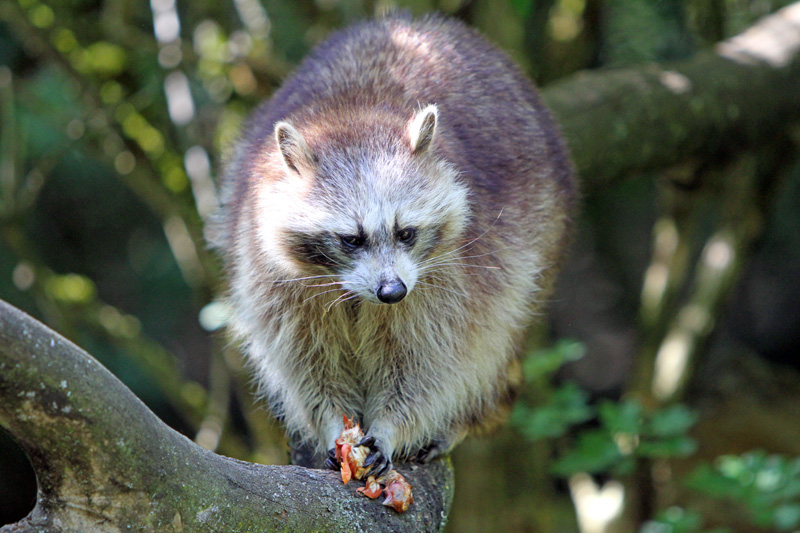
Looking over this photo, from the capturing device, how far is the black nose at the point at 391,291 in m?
2.22

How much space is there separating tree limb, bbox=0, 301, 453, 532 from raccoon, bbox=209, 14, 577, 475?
0.63 metres

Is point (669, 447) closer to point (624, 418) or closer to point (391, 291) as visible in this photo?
point (624, 418)

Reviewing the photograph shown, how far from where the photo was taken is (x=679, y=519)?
11.9ft

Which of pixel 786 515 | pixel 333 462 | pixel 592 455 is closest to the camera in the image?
pixel 333 462

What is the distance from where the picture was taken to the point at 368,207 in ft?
7.64

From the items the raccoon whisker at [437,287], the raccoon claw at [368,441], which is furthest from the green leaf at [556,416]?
the raccoon claw at [368,441]

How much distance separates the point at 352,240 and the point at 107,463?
104 cm

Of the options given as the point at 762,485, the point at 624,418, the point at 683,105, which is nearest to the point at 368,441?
the point at 624,418

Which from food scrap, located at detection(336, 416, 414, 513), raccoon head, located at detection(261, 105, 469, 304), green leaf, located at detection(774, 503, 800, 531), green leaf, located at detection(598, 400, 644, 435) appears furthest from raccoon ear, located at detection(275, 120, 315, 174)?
green leaf, located at detection(774, 503, 800, 531)

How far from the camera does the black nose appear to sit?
2219 millimetres

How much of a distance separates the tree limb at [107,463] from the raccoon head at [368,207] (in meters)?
0.66

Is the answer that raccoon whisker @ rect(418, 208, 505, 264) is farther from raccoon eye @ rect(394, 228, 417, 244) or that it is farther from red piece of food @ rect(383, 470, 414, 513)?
red piece of food @ rect(383, 470, 414, 513)

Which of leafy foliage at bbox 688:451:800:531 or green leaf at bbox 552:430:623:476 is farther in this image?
green leaf at bbox 552:430:623:476

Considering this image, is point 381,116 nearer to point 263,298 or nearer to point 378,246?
point 378,246
